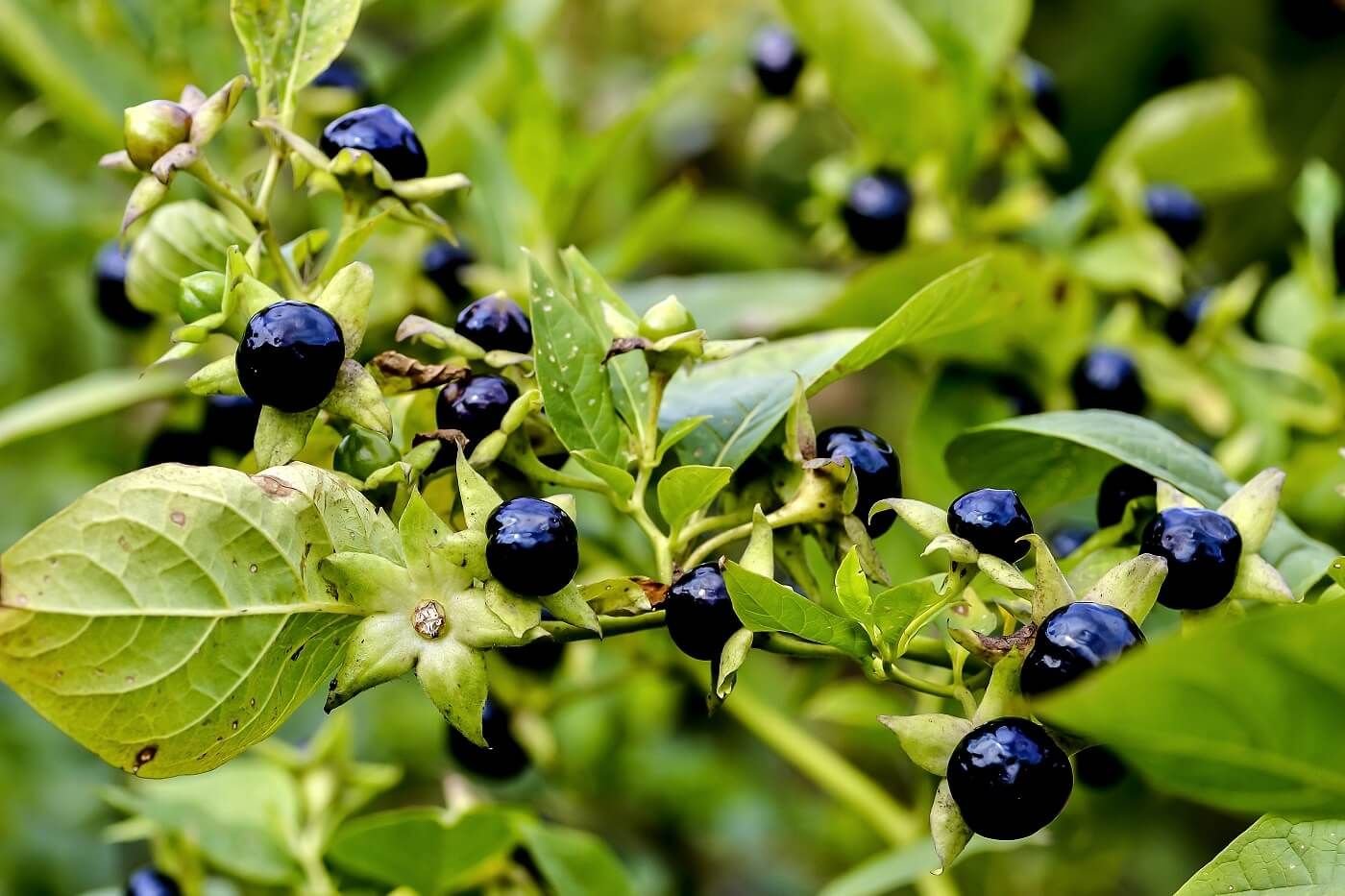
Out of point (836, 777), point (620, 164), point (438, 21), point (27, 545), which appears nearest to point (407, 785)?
point (836, 777)

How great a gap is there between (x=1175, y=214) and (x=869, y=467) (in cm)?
91

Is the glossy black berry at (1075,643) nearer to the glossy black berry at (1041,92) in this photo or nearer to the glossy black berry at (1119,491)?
A: the glossy black berry at (1119,491)

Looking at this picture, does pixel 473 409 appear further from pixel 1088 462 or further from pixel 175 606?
pixel 1088 462

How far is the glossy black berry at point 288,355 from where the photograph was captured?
2.53 feet

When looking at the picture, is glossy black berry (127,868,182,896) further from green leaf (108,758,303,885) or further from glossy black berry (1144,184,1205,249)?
glossy black berry (1144,184,1205,249)

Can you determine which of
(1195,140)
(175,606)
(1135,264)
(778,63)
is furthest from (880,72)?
(175,606)

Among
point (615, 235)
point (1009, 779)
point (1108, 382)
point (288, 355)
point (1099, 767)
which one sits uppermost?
point (288, 355)

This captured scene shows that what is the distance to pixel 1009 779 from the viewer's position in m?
0.72

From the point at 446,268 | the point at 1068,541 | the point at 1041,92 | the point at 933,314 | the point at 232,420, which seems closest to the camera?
the point at 933,314

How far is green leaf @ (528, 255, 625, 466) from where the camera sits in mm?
834

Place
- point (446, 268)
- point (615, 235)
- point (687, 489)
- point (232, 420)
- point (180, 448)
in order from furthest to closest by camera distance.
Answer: point (615, 235), point (446, 268), point (180, 448), point (232, 420), point (687, 489)

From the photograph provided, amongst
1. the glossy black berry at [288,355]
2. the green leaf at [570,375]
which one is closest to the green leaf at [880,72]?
the green leaf at [570,375]

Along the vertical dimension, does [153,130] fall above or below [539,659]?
above

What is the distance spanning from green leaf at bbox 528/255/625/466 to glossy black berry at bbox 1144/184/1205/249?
3.24 ft
